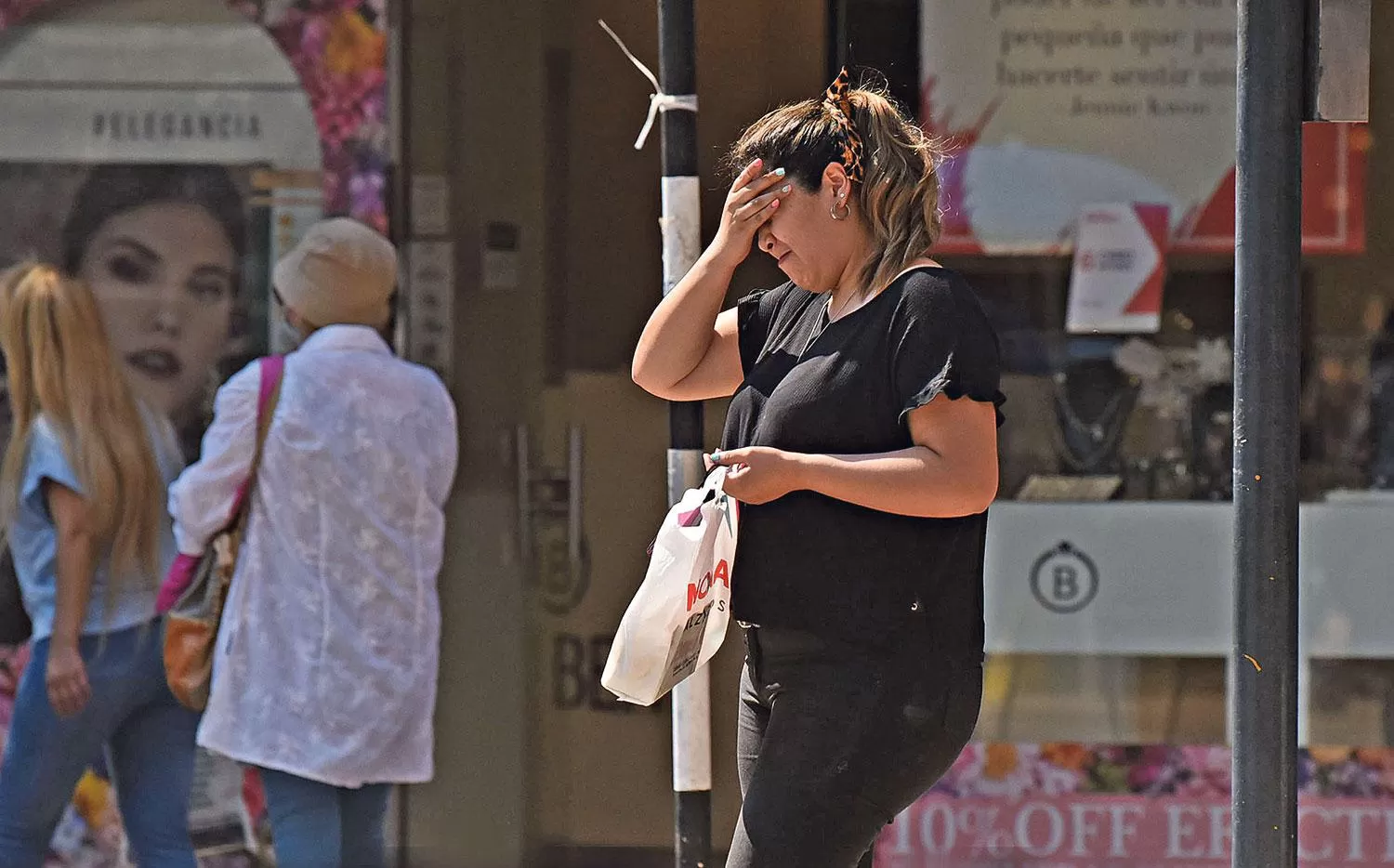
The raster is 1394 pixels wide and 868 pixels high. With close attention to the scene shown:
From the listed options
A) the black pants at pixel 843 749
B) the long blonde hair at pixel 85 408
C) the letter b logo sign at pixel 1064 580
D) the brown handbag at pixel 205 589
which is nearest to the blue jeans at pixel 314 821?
the brown handbag at pixel 205 589

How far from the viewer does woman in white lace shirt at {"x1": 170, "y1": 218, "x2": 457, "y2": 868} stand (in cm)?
503

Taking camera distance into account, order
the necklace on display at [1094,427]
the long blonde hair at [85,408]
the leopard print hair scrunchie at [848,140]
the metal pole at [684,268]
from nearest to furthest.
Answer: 1. the leopard print hair scrunchie at [848,140]
2. the metal pole at [684,268]
3. the long blonde hair at [85,408]
4. the necklace on display at [1094,427]

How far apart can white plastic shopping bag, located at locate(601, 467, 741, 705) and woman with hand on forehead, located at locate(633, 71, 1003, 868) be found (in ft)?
0.19

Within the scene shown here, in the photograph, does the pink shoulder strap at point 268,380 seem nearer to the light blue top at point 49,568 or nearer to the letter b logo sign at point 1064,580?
the light blue top at point 49,568

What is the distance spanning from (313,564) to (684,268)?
5.47 feet

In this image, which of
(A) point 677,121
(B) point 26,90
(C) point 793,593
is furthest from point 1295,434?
(B) point 26,90

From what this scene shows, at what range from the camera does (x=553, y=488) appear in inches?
227

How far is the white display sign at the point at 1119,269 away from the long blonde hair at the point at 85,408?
2899 millimetres

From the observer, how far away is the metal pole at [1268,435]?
9.87 feet

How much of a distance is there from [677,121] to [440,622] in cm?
238

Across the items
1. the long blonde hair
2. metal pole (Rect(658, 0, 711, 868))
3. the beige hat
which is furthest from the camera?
the long blonde hair

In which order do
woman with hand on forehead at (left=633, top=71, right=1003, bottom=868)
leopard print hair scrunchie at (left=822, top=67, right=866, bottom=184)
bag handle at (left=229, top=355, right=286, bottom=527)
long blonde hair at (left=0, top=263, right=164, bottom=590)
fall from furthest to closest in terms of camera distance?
long blonde hair at (left=0, top=263, right=164, bottom=590) < bag handle at (left=229, top=355, right=286, bottom=527) < leopard print hair scrunchie at (left=822, top=67, right=866, bottom=184) < woman with hand on forehead at (left=633, top=71, right=1003, bottom=868)

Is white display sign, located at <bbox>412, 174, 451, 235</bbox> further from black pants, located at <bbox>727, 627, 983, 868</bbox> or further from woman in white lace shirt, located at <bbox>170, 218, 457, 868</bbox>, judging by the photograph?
black pants, located at <bbox>727, 627, 983, 868</bbox>

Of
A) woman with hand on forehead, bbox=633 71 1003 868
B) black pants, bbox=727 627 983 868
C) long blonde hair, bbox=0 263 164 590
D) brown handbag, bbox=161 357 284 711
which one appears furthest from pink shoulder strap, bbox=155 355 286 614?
black pants, bbox=727 627 983 868
